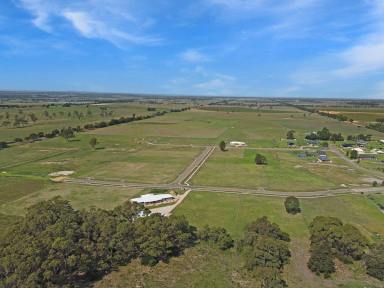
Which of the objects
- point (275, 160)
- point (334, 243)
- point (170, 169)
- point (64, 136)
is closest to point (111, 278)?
point (334, 243)

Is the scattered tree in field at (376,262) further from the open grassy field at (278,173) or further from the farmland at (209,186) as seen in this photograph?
the open grassy field at (278,173)

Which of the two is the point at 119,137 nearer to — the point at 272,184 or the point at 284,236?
the point at 272,184

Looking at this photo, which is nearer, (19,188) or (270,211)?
(270,211)

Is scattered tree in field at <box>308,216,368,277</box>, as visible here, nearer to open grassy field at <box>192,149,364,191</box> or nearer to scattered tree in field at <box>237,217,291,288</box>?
scattered tree in field at <box>237,217,291,288</box>

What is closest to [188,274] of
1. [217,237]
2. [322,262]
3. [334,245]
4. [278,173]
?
[217,237]

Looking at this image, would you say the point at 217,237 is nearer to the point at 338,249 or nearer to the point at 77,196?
the point at 338,249

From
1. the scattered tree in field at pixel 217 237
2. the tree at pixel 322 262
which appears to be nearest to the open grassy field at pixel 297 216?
the tree at pixel 322 262

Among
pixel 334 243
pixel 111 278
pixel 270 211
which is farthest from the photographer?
pixel 270 211
